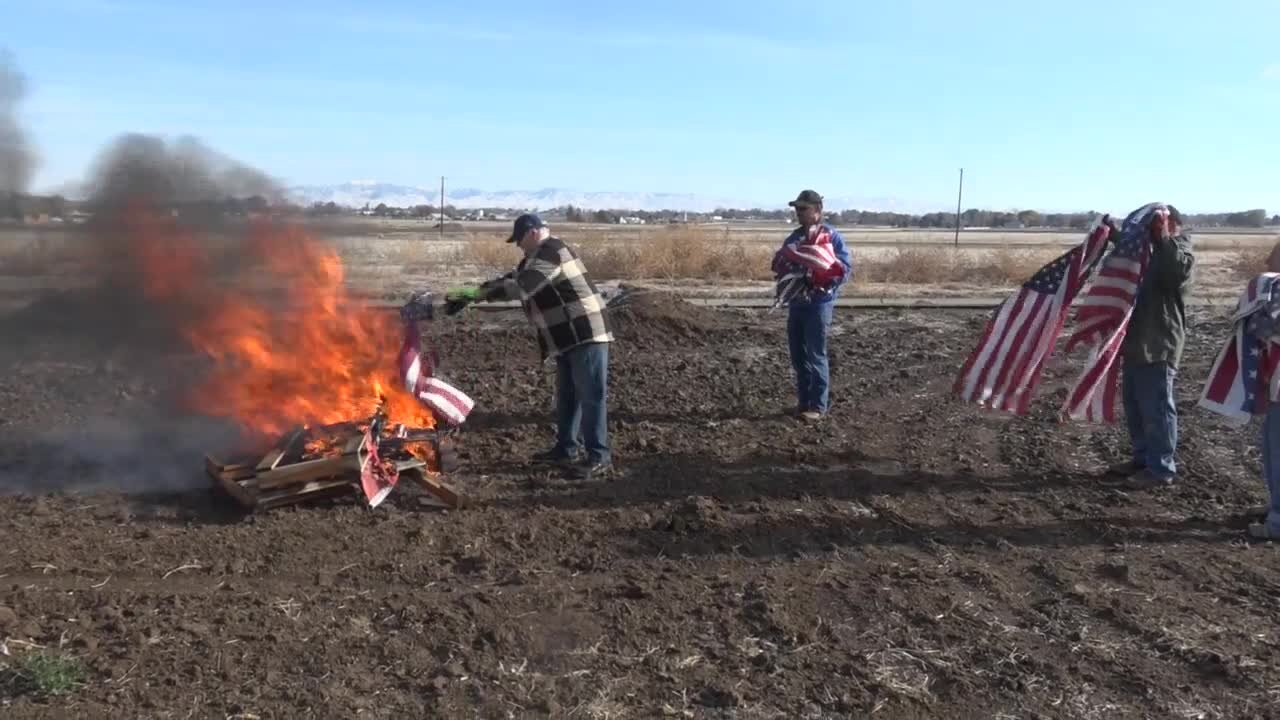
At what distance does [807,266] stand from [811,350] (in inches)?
30.8

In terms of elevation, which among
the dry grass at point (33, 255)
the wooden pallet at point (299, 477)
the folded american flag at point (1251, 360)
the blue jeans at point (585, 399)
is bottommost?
the wooden pallet at point (299, 477)

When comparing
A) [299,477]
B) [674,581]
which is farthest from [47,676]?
[674,581]

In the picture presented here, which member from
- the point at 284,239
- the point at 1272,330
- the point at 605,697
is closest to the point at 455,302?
the point at 284,239

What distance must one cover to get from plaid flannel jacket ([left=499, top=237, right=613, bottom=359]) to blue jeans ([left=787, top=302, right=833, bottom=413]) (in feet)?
7.58

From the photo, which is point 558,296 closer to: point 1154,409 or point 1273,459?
point 1154,409

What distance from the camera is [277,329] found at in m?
7.48

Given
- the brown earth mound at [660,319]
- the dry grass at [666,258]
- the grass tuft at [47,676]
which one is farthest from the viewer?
the dry grass at [666,258]

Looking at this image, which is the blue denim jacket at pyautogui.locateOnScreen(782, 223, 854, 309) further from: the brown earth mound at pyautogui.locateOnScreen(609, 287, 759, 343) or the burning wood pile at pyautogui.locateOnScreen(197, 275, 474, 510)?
the brown earth mound at pyautogui.locateOnScreen(609, 287, 759, 343)

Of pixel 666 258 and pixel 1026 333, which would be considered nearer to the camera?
pixel 1026 333

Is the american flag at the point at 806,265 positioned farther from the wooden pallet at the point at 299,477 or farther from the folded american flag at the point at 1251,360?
the wooden pallet at the point at 299,477

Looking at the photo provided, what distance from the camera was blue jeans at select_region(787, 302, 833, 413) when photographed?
861 cm

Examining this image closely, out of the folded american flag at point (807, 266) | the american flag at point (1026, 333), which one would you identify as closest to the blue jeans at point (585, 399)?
the folded american flag at point (807, 266)

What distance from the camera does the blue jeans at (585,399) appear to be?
22.9ft

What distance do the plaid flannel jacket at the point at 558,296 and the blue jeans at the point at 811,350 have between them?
91.0 inches
